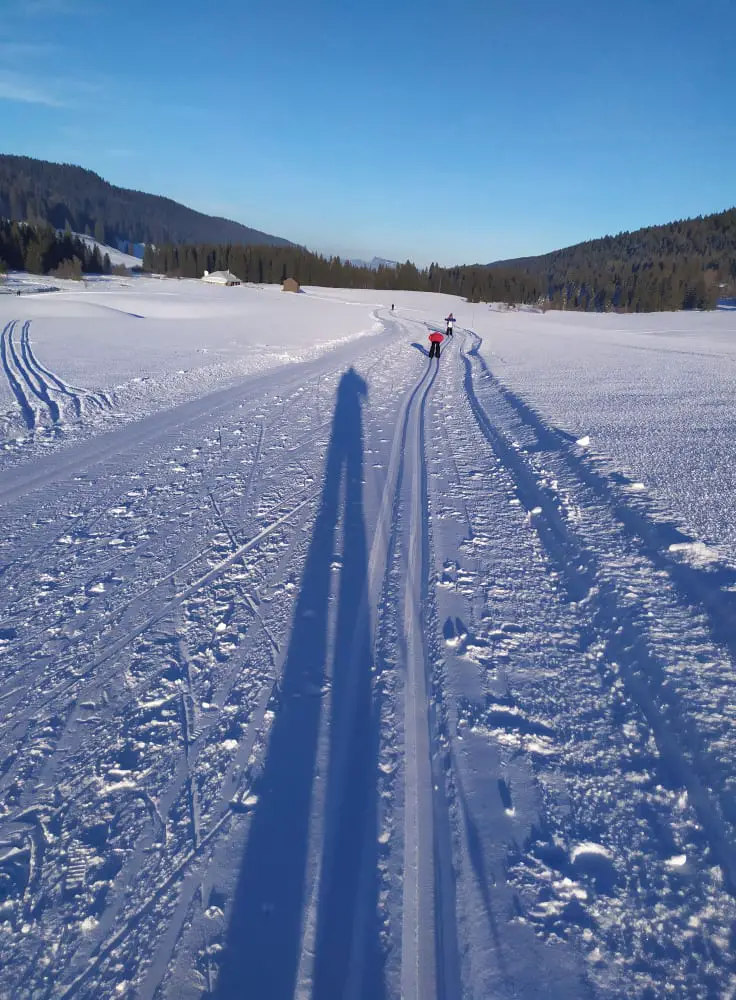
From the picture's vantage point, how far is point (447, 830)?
8.05 ft

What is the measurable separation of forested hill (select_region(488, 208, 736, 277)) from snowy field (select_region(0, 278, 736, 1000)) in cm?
12493

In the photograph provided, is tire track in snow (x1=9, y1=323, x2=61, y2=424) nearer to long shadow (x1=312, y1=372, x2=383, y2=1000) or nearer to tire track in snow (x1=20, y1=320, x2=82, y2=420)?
tire track in snow (x1=20, y1=320, x2=82, y2=420)

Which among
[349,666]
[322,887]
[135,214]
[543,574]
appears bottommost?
[322,887]

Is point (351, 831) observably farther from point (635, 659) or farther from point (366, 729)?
point (635, 659)

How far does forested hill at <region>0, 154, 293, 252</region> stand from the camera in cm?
12506

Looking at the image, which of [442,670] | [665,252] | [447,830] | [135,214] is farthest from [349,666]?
[135,214]

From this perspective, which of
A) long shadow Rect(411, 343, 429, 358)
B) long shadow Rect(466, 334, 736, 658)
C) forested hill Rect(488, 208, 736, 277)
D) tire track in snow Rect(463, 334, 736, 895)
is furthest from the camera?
forested hill Rect(488, 208, 736, 277)

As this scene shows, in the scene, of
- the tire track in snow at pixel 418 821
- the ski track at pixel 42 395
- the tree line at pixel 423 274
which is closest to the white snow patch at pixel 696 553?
the tire track in snow at pixel 418 821

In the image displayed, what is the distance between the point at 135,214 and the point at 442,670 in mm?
217379

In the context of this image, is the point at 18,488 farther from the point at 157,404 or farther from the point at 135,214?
the point at 135,214

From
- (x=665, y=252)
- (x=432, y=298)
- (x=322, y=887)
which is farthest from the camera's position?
(x=665, y=252)

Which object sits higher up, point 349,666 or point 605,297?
point 605,297

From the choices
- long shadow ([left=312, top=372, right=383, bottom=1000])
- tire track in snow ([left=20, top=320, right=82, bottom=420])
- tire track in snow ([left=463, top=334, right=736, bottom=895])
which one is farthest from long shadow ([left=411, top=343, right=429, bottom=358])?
long shadow ([left=312, top=372, right=383, bottom=1000])

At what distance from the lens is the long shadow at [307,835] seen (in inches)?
78.2
